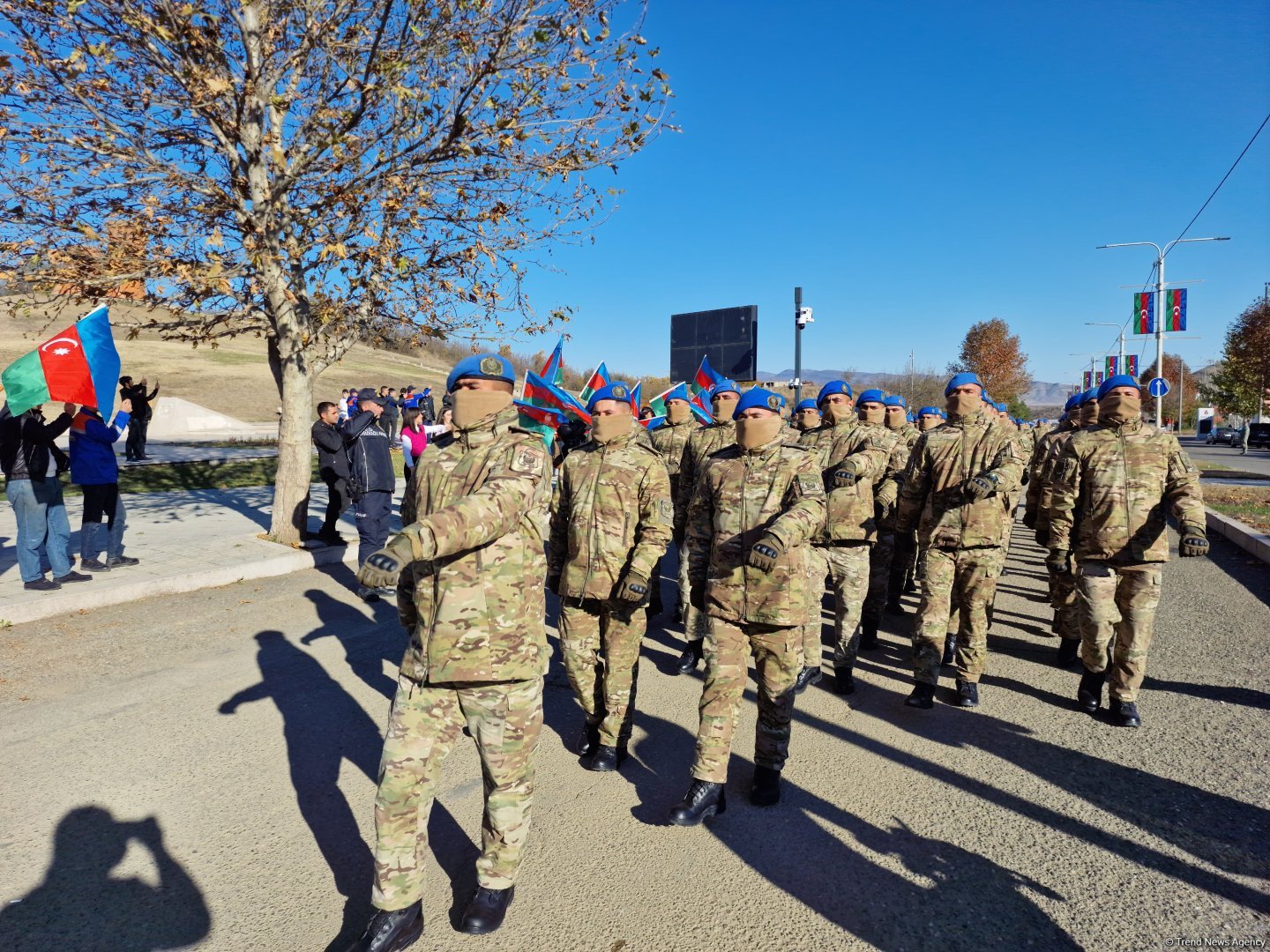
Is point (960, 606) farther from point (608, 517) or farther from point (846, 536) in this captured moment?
point (608, 517)

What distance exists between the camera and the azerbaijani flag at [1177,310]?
77.0 ft

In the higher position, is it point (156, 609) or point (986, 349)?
point (986, 349)

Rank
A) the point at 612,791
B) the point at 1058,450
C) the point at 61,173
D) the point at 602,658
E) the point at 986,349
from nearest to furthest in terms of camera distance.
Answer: the point at 612,791 → the point at 602,658 → the point at 1058,450 → the point at 61,173 → the point at 986,349

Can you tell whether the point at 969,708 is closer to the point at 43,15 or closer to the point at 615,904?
the point at 615,904

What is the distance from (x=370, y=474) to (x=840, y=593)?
5079 millimetres

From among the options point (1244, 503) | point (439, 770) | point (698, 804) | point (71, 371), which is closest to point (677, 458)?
point (698, 804)

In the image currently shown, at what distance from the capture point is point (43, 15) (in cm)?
671

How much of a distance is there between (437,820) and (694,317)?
11.7 metres

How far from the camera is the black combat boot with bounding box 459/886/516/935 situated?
2.62 meters

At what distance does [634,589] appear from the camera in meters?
3.68

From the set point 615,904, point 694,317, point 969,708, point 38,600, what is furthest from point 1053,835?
point 694,317

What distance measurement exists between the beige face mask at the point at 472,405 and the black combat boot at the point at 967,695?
3.88 meters

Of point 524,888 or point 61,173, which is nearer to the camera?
point 524,888

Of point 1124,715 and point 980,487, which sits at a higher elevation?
point 980,487
